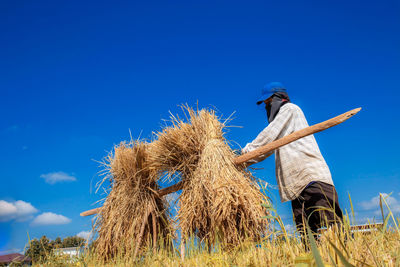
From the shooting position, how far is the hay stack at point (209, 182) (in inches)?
105

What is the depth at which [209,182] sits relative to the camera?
2.86m

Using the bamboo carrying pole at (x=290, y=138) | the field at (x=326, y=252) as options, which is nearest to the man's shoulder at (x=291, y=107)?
the bamboo carrying pole at (x=290, y=138)

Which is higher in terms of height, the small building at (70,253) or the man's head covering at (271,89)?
the man's head covering at (271,89)

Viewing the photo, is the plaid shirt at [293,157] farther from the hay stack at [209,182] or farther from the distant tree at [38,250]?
the distant tree at [38,250]

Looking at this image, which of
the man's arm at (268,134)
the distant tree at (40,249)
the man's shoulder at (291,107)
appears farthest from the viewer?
the man's shoulder at (291,107)

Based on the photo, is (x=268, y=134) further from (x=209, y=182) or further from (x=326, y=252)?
(x=326, y=252)

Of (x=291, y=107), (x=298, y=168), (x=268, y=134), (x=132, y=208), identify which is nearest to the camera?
(x=298, y=168)

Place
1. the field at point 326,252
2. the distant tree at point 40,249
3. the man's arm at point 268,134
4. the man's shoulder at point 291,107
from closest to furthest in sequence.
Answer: the field at point 326,252
the distant tree at point 40,249
the man's arm at point 268,134
the man's shoulder at point 291,107

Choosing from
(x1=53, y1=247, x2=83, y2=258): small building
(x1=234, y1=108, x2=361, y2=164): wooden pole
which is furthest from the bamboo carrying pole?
(x1=53, y1=247, x2=83, y2=258): small building

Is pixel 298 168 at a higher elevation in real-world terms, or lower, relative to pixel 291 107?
lower

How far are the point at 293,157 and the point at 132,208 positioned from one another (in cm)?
206

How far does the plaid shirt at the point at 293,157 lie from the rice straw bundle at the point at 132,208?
141 cm

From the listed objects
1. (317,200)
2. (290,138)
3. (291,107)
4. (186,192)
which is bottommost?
(317,200)

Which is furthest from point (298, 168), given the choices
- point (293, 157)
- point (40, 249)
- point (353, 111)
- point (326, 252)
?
point (40, 249)
